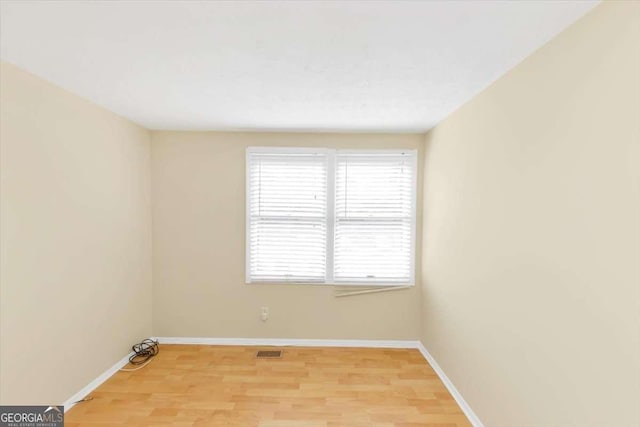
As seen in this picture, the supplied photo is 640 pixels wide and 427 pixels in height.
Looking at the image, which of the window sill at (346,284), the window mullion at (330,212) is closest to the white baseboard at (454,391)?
the window sill at (346,284)

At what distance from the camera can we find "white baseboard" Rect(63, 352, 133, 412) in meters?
2.39

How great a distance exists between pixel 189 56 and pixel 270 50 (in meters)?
0.46

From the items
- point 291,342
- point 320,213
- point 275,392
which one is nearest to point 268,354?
point 291,342

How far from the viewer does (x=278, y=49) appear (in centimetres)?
162

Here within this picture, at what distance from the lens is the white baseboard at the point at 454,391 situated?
7.41 feet

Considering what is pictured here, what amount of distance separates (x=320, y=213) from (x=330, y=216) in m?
0.12

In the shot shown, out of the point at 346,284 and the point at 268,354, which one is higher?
the point at 346,284

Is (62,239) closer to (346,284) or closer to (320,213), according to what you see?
(320,213)

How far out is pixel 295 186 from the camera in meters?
3.50

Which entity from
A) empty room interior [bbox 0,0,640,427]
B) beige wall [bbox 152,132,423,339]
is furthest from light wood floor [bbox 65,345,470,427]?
beige wall [bbox 152,132,423,339]

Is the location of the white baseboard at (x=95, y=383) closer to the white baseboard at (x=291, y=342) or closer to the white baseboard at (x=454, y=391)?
the white baseboard at (x=291, y=342)

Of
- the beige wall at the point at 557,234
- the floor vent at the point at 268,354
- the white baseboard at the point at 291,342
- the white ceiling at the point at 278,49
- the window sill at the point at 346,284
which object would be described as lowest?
the floor vent at the point at 268,354

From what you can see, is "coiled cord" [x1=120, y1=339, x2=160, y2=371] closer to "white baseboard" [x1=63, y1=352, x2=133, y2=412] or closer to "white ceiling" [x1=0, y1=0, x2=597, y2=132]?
"white baseboard" [x1=63, y1=352, x2=133, y2=412]

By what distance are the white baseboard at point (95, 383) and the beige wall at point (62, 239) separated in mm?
51
